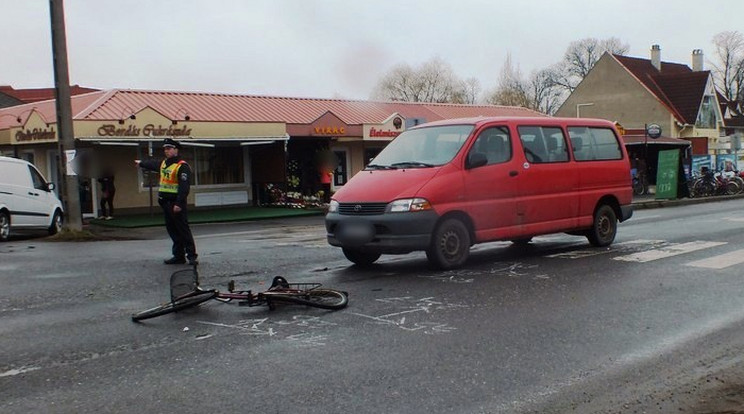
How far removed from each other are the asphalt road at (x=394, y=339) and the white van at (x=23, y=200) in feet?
18.4

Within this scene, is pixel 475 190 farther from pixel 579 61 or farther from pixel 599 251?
pixel 579 61

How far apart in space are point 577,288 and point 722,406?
3541mm

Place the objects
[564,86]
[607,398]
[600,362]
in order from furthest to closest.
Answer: [564,86], [600,362], [607,398]

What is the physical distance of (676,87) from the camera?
5112cm

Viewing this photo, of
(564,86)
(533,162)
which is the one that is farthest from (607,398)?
(564,86)

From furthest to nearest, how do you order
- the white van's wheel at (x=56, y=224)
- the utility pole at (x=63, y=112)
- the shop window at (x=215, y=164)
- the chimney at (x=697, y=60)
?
the chimney at (x=697, y=60) < the shop window at (x=215, y=164) < the white van's wheel at (x=56, y=224) < the utility pole at (x=63, y=112)

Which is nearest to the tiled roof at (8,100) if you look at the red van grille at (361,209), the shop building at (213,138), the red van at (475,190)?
the shop building at (213,138)

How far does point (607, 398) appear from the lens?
4492mm

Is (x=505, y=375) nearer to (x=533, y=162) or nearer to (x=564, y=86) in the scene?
(x=533, y=162)

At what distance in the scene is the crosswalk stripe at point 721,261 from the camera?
9352 millimetres

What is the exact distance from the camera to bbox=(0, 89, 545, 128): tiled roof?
22.3 metres

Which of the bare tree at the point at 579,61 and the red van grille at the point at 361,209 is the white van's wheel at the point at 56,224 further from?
the bare tree at the point at 579,61

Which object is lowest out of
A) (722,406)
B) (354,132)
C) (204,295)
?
(722,406)

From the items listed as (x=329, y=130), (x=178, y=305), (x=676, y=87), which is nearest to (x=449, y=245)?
(x=178, y=305)
